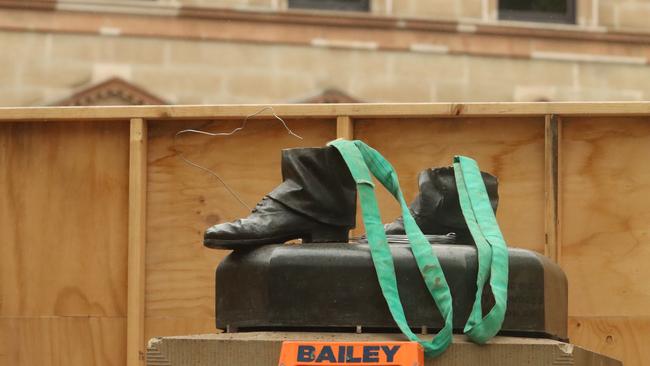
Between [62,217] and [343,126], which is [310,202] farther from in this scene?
[62,217]

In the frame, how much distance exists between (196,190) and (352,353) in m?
2.80

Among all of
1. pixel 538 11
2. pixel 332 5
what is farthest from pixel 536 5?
pixel 332 5

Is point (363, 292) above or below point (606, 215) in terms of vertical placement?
below

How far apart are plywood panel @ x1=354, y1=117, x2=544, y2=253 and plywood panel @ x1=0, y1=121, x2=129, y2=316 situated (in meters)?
0.99

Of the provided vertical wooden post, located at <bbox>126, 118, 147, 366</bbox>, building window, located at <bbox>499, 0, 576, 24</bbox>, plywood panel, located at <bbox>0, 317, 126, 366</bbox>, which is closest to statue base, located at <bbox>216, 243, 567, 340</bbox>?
vertical wooden post, located at <bbox>126, 118, 147, 366</bbox>

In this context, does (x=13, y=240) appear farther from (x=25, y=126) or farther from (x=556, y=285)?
(x=556, y=285)

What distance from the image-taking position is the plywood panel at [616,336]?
23.4ft

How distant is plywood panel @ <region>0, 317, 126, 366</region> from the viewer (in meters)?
7.37

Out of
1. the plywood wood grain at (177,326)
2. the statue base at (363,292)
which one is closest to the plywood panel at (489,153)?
the plywood wood grain at (177,326)

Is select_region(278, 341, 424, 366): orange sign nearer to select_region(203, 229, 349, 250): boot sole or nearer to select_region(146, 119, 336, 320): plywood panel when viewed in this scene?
select_region(203, 229, 349, 250): boot sole

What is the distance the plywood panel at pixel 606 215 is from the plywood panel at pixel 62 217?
5.78 feet

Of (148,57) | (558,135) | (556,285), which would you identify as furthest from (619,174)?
(148,57)

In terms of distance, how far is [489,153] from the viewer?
7312 mm

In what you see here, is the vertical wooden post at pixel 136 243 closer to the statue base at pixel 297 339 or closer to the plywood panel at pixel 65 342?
the plywood panel at pixel 65 342
